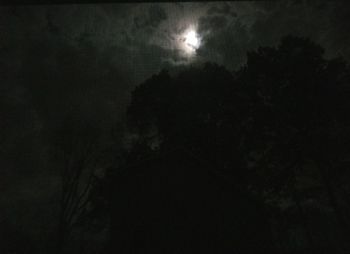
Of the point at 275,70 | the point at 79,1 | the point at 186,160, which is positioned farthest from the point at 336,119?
the point at 79,1

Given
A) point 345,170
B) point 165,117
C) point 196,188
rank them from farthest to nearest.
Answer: point 165,117 < point 345,170 < point 196,188

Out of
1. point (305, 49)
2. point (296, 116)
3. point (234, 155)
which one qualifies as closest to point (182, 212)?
point (234, 155)

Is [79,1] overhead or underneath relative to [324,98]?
underneath

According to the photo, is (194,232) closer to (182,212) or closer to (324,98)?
(182,212)

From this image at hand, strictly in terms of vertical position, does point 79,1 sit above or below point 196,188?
below

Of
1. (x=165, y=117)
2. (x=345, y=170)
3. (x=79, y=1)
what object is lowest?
(x=79, y=1)

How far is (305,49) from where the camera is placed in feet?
89.2

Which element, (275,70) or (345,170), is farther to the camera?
(275,70)

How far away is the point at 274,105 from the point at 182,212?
14333mm

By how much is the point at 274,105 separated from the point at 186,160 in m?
12.4

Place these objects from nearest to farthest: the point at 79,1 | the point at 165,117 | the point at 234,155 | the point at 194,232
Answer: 1. the point at 79,1
2. the point at 194,232
3. the point at 234,155
4. the point at 165,117


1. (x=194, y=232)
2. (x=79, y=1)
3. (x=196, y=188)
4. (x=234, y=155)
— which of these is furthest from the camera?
(x=234, y=155)

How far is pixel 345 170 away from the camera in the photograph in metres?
24.0

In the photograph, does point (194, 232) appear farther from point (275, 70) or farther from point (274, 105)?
point (275, 70)
